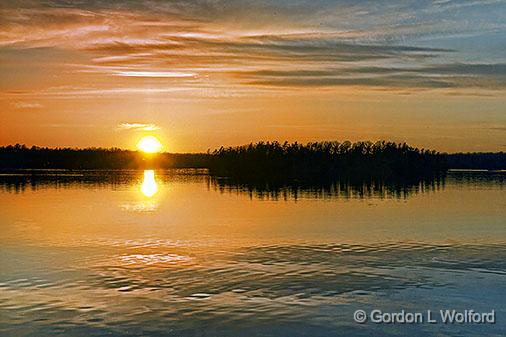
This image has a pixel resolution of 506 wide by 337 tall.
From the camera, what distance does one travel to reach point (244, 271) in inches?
796

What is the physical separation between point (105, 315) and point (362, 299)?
19.9 feet

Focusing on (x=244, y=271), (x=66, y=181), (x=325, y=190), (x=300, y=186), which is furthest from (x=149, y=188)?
(x=244, y=271)

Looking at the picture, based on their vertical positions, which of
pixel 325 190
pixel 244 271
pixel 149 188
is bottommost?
pixel 244 271

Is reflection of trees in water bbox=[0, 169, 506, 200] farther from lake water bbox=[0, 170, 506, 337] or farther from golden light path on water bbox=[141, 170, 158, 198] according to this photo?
lake water bbox=[0, 170, 506, 337]

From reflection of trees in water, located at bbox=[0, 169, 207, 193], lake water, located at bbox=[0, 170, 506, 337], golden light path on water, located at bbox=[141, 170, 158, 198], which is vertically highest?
reflection of trees in water, located at bbox=[0, 169, 207, 193]

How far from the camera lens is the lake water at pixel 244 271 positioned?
14.5m

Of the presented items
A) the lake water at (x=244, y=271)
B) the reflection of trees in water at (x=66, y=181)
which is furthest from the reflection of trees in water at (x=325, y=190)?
the lake water at (x=244, y=271)

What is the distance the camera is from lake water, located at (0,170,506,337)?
14539 millimetres

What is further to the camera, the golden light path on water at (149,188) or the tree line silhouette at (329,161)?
the tree line silhouette at (329,161)

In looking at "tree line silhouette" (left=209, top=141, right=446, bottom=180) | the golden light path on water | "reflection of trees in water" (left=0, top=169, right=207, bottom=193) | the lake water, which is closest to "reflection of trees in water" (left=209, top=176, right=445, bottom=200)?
the golden light path on water

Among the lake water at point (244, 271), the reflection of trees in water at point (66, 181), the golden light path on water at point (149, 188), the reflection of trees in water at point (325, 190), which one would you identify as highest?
the reflection of trees in water at point (66, 181)

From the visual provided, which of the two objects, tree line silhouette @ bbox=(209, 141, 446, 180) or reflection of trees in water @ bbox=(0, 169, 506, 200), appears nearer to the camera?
reflection of trees in water @ bbox=(0, 169, 506, 200)

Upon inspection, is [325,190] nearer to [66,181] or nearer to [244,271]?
[66,181]

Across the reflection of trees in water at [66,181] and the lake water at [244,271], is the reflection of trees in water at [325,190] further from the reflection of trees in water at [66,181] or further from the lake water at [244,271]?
the lake water at [244,271]
